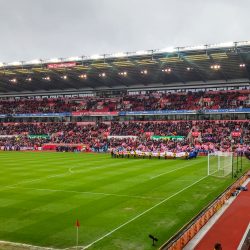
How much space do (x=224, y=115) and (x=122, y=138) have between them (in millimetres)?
20004

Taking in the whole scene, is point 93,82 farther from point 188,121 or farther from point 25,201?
point 25,201

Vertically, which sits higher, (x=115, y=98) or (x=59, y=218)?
(x=115, y=98)

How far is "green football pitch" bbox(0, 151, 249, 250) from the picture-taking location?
9.70 m

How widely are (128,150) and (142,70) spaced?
1998 centimetres

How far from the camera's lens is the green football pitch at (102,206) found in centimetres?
970

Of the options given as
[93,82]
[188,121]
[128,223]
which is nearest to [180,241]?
[128,223]

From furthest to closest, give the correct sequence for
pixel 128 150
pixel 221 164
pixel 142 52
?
pixel 142 52
pixel 128 150
pixel 221 164

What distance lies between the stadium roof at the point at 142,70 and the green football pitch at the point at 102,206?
2477 cm

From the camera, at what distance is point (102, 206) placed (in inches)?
525

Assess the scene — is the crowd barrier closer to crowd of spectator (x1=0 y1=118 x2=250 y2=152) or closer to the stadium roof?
crowd of spectator (x1=0 y1=118 x2=250 y2=152)

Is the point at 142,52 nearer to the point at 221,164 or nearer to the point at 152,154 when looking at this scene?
the point at 152,154

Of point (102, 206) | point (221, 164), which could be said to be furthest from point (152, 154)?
point (102, 206)

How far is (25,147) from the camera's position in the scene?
182 feet

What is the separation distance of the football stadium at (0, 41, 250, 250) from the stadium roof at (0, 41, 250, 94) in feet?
0.72
